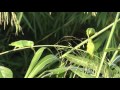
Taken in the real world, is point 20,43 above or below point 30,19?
above

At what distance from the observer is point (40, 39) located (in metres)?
2.38

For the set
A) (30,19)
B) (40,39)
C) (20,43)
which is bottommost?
(40,39)

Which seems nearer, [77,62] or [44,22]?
[77,62]

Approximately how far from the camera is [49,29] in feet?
7.88
